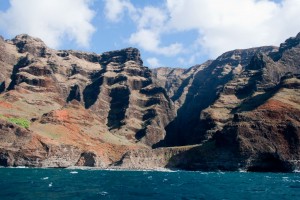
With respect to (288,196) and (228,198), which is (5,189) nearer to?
(228,198)

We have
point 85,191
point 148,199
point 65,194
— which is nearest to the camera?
point 148,199

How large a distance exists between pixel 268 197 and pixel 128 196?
26.8m

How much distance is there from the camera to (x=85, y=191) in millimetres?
86250

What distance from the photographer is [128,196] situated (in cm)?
7931

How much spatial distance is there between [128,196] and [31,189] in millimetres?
21162

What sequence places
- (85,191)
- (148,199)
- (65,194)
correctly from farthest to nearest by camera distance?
(85,191) < (65,194) < (148,199)

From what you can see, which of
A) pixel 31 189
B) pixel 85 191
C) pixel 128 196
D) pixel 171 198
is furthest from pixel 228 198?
pixel 31 189

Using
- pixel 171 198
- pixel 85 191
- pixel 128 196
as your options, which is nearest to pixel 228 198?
pixel 171 198

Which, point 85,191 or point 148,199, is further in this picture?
point 85,191

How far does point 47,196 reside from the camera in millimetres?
76250

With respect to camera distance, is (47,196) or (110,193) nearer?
(47,196)

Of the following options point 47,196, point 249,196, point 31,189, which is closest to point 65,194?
point 47,196

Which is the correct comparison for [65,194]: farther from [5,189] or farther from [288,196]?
[288,196]

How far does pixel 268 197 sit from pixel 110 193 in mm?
30425
